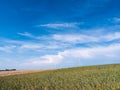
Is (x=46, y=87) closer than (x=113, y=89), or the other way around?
(x=113, y=89)

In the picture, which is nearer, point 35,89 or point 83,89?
point 83,89

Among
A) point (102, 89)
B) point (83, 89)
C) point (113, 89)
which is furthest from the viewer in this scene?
point (83, 89)

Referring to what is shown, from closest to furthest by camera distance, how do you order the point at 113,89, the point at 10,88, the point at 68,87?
1. the point at 113,89
2. the point at 68,87
3. the point at 10,88

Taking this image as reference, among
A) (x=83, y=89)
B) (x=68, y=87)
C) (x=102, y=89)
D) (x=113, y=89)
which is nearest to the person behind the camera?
(x=113, y=89)

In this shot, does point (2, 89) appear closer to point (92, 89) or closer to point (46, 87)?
point (46, 87)

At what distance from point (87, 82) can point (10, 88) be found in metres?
8.22

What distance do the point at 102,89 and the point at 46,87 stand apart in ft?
20.9

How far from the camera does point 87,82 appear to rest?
21359 mm

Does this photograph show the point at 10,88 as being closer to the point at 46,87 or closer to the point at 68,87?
the point at 46,87

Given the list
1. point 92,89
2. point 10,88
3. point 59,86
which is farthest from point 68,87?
point 10,88

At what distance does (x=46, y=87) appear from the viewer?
20969mm

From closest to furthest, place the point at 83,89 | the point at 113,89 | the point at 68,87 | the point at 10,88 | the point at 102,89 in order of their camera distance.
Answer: the point at 113,89, the point at 102,89, the point at 83,89, the point at 68,87, the point at 10,88

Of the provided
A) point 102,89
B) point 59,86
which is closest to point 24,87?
point 59,86

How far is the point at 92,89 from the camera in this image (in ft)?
58.1
